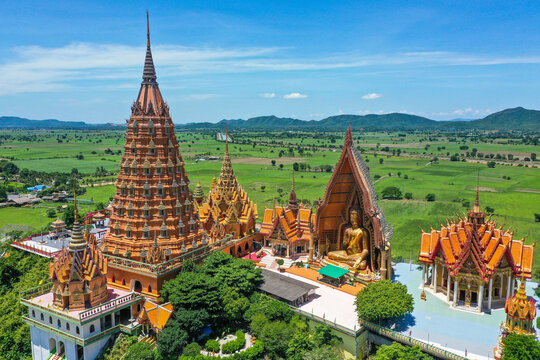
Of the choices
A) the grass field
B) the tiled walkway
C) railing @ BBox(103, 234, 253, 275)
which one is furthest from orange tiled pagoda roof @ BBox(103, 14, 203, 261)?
the tiled walkway

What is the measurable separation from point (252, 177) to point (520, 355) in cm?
11172

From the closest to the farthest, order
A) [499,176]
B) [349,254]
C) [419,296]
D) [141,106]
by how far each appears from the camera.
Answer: [419,296] < [141,106] < [349,254] < [499,176]

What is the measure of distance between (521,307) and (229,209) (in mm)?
29181

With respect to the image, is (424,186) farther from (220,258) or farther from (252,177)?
(220,258)

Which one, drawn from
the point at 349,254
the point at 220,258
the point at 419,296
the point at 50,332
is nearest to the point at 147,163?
the point at 220,258

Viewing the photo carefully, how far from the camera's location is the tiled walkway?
2669 cm

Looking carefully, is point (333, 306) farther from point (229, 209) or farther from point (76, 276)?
point (76, 276)

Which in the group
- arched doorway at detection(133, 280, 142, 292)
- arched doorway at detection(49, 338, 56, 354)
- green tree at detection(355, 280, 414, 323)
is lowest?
arched doorway at detection(49, 338, 56, 354)

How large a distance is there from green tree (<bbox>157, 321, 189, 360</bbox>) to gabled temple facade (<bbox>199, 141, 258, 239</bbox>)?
16.7 m

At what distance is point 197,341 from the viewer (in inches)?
1195

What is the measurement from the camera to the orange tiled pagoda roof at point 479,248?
3130 cm

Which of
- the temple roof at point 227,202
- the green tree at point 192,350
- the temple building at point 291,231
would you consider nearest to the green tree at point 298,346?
the green tree at point 192,350

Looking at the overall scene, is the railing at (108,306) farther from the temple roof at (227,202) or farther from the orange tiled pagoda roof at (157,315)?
the temple roof at (227,202)

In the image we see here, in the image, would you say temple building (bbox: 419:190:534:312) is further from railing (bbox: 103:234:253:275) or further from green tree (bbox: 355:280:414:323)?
railing (bbox: 103:234:253:275)
